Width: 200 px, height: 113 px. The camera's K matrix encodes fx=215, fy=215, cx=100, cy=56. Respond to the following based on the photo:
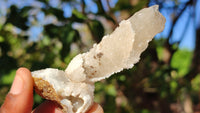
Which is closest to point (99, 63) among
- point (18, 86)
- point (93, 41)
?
point (18, 86)

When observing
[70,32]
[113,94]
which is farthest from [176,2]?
[70,32]

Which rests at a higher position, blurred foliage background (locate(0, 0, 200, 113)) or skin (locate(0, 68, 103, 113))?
blurred foliage background (locate(0, 0, 200, 113))

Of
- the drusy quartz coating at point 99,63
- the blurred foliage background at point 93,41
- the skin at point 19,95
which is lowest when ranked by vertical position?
the skin at point 19,95

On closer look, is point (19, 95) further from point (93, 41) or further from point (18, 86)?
point (93, 41)

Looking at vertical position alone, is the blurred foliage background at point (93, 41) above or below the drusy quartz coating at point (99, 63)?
above

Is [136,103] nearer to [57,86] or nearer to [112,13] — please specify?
[112,13]

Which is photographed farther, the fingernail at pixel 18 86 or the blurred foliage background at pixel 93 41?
the blurred foliage background at pixel 93 41
